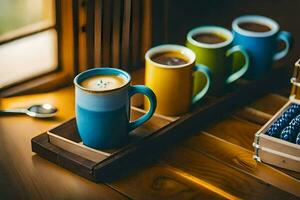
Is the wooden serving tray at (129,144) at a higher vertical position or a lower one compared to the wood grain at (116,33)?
lower

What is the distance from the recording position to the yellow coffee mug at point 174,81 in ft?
3.10

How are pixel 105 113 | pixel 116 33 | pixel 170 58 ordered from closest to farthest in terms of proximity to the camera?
pixel 105 113 < pixel 170 58 < pixel 116 33

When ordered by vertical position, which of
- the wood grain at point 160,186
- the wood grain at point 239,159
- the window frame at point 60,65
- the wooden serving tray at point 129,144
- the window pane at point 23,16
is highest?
the window pane at point 23,16

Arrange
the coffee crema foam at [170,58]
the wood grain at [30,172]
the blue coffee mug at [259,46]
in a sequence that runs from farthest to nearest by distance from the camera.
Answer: the blue coffee mug at [259,46] → the coffee crema foam at [170,58] → the wood grain at [30,172]

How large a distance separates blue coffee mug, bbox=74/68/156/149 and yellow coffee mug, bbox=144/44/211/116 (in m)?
0.06

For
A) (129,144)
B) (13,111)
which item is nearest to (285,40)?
(129,144)

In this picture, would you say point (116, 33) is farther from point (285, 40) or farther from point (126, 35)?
point (285, 40)

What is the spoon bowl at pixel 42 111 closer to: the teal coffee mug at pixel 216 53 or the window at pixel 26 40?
the window at pixel 26 40

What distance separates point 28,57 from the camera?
3.52 feet

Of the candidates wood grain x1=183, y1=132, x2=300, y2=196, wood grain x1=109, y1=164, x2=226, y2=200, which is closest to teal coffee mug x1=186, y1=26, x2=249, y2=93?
wood grain x1=183, y1=132, x2=300, y2=196

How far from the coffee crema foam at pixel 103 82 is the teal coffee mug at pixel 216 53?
0.59 ft

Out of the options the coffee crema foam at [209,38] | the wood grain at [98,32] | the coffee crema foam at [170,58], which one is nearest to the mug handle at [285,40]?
the coffee crema foam at [209,38]

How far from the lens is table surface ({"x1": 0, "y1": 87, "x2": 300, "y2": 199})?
857mm

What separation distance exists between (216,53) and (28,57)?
0.33 m
